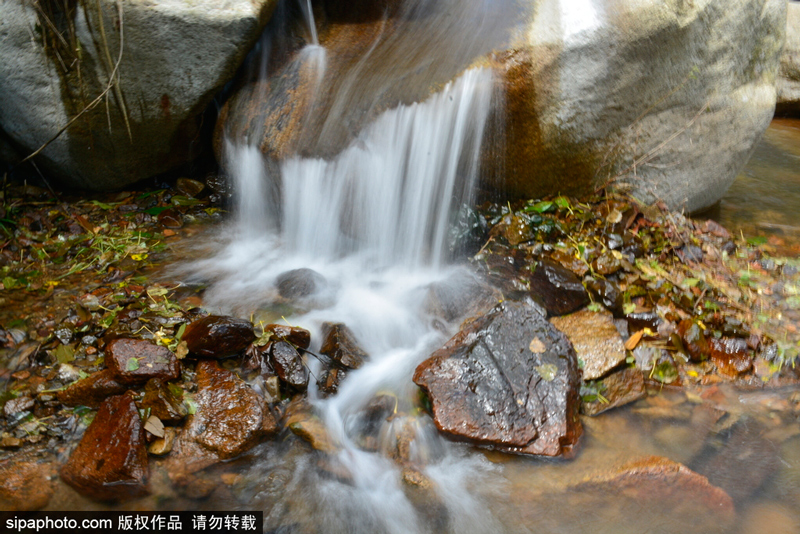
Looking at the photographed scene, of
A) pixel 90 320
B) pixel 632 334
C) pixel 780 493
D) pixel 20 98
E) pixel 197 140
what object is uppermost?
pixel 20 98

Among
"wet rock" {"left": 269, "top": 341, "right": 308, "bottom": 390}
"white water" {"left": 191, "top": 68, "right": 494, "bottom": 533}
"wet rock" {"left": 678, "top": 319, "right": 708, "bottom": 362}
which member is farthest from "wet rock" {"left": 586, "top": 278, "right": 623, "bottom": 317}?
"wet rock" {"left": 269, "top": 341, "right": 308, "bottom": 390}

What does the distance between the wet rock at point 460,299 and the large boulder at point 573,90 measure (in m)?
1.05

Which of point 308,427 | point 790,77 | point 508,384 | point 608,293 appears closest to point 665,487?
point 508,384

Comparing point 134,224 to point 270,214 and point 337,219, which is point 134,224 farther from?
point 337,219

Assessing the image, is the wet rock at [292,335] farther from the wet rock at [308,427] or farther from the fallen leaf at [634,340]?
the fallen leaf at [634,340]

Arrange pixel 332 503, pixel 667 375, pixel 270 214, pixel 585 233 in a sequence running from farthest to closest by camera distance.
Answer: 1. pixel 270 214
2. pixel 585 233
3. pixel 667 375
4. pixel 332 503

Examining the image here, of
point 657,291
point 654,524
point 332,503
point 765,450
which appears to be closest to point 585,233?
point 657,291

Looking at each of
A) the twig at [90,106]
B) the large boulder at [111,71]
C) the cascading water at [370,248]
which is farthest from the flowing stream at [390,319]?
the twig at [90,106]

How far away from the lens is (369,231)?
186 inches

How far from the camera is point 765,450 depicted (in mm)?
3051

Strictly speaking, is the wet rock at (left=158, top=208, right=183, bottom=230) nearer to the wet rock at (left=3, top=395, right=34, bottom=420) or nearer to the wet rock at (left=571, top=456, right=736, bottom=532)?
the wet rock at (left=3, top=395, right=34, bottom=420)

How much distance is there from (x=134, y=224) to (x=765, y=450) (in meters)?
5.25

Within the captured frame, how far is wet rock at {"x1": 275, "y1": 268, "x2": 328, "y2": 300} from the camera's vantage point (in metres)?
4.14

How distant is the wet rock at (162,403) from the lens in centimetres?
296
